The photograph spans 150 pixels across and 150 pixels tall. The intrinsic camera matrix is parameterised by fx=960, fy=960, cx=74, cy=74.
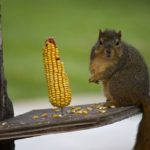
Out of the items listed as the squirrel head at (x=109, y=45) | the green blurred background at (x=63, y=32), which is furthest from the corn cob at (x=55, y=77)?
the green blurred background at (x=63, y=32)

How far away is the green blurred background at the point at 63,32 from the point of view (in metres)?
13.9

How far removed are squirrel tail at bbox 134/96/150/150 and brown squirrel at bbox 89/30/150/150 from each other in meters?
0.01

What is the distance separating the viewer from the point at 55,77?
6.37 m

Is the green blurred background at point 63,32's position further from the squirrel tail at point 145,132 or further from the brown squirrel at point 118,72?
the squirrel tail at point 145,132

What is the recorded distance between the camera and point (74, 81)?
13.9 meters

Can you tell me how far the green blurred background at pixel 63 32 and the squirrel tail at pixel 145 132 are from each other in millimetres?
6033

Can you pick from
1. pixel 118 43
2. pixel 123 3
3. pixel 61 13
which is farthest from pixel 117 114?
pixel 123 3

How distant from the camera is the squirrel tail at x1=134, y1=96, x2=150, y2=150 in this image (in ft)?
21.4

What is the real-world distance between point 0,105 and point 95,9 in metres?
14.1

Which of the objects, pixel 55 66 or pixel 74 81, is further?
pixel 74 81

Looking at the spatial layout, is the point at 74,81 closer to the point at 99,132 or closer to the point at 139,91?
the point at 99,132

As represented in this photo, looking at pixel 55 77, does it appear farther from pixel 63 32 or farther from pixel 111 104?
pixel 63 32

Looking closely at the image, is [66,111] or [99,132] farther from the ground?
[66,111]

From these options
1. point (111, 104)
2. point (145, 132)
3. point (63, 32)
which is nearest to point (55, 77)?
point (111, 104)
